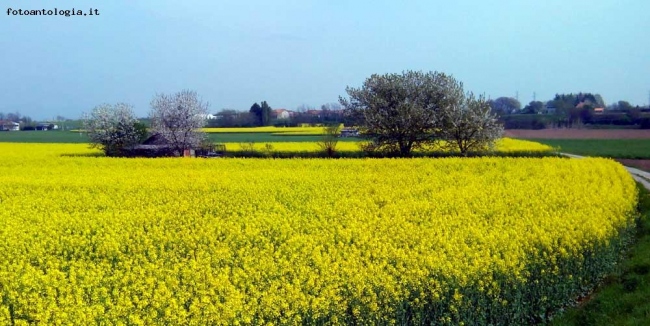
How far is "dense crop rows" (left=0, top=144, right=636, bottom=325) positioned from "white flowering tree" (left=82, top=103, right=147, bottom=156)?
21.2m

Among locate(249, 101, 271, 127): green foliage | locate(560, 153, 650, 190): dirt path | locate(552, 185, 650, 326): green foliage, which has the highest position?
locate(249, 101, 271, 127): green foliage

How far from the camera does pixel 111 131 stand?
40219 mm

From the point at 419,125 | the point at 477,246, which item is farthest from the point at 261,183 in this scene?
the point at 419,125

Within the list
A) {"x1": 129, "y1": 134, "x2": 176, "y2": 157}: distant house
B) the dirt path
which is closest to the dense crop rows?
the dirt path

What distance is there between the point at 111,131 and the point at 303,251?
33530 mm

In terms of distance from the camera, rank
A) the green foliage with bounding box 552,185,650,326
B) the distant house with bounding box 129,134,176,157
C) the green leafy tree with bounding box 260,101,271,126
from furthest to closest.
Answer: the green leafy tree with bounding box 260,101,271,126 → the distant house with bounding box 129,134,176,157 → the green foliage with bounding box 552,185,650,326

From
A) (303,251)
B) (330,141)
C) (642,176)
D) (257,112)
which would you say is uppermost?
(257,112)

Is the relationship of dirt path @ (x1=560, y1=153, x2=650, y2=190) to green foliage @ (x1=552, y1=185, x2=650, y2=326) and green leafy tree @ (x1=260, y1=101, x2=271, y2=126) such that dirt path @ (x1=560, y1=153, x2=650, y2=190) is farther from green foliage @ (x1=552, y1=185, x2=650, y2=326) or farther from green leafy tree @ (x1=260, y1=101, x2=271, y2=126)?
green leafy tree @ (x1=260, y1=101, x2=271, y2=126)

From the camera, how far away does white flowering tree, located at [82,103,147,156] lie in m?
40.1

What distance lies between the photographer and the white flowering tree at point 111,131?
1577 inches

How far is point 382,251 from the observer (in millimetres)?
10016

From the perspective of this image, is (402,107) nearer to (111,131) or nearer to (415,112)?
(415,112)

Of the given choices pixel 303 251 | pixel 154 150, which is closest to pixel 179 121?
pixel 154 150

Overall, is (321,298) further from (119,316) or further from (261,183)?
(261,183)
